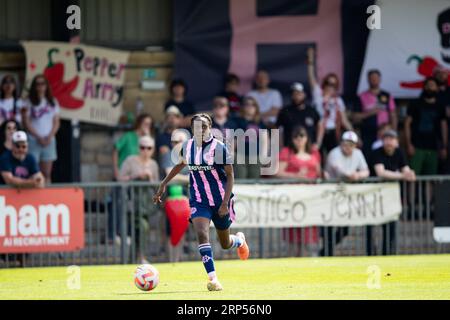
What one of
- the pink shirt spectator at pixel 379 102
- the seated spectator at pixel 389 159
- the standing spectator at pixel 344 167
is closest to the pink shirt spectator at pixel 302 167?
the standing spectator at pixel 344 167

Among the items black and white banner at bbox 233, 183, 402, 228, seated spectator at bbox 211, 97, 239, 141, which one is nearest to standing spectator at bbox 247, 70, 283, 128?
seated spectator at bbox 211, 97, 239, 141

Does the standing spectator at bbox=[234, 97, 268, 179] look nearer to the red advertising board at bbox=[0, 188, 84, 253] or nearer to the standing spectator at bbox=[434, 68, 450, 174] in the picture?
the red advertising board at bbox=[0, 188, 84, 253]

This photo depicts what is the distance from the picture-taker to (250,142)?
22.1 metres

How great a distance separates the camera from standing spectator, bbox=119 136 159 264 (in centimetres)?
2066

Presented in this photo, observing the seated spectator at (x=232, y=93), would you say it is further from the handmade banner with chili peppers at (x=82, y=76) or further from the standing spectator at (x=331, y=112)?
the handmade banner with chili peppers at (x=82, y=76)

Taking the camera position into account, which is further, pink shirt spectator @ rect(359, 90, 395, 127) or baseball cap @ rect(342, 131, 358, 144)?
pink shirt spectator @ rect(359, 90, 395, 127)

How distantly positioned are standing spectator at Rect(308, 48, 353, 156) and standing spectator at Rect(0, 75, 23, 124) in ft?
17.8

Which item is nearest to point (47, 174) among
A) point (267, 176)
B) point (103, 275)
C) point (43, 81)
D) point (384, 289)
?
point (43, 81)

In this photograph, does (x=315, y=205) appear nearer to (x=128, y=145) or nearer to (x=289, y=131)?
(x=289, y=131)

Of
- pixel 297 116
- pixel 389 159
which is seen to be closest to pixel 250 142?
pixel 297 116

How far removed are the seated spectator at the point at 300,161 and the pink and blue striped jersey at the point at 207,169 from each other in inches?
242

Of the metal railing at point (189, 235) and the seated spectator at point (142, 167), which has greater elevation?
the seated spectator at point (142, 167)

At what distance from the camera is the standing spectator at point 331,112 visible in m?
23.6

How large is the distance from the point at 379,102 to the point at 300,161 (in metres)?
3.40
